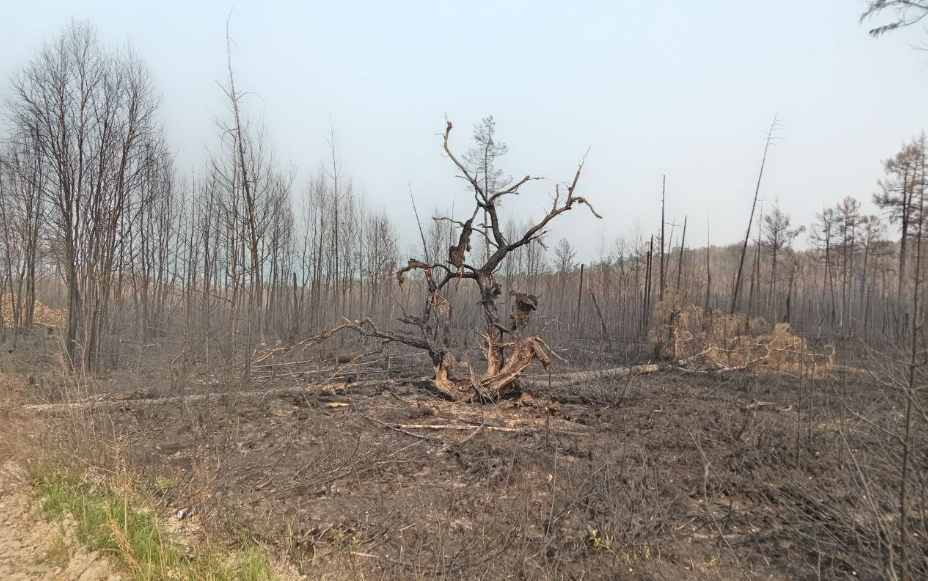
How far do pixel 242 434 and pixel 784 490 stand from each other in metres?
6.13

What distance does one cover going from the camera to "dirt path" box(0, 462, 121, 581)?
11.4 feet

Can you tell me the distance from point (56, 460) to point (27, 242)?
51.0ft

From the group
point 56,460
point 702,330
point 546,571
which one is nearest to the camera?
point 546,571

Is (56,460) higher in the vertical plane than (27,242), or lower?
lower

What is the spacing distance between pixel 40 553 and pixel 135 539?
3.01 ft

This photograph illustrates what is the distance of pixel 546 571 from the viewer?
3.19m

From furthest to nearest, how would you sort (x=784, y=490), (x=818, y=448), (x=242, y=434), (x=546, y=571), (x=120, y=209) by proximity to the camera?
(x=120, y=209), (x=242, y=434), (x=818, y=448), (x=784, y=490), (x=546, y=571)

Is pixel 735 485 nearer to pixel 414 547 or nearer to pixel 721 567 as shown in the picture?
pixel 721 567

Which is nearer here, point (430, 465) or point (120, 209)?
point (430, 465)

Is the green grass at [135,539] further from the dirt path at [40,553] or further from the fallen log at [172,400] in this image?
the fallen log at [172,400]

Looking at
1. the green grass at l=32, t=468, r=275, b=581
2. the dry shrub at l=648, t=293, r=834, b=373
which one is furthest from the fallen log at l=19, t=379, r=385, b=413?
the dry shrub at l=648, t=293, r=834, b=373

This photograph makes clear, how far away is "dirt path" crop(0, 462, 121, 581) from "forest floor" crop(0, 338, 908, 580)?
66 centimetres

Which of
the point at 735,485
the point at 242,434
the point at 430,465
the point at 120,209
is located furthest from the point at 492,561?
the point at 120,209

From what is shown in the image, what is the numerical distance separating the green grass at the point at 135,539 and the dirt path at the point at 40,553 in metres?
0.08
